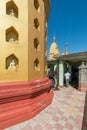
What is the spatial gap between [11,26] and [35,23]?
1.49 meters

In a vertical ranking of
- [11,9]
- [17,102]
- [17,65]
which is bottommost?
[17,102]

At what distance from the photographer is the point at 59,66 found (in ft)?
42.5

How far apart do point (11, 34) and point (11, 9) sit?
910 mm

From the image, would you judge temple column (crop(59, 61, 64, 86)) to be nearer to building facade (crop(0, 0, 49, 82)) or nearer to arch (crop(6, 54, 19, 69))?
building facade (crop(0, 0, 49, 82))

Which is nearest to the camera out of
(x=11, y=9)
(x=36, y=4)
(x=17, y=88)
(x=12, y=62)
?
(x=17, y=88)

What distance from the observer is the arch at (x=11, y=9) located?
4.62 m

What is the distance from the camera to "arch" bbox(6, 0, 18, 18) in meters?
4.62

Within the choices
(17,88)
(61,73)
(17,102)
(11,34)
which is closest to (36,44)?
(11,34)

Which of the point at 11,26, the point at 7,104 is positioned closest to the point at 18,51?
the point at 11,26

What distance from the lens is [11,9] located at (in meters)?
4.75

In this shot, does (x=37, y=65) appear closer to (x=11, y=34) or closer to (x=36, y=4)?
(x=11, y=34)

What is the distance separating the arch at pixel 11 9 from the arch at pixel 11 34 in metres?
0.56

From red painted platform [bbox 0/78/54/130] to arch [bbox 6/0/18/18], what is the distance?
2.46 metres

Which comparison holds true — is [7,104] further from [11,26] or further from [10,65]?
[11,26]
